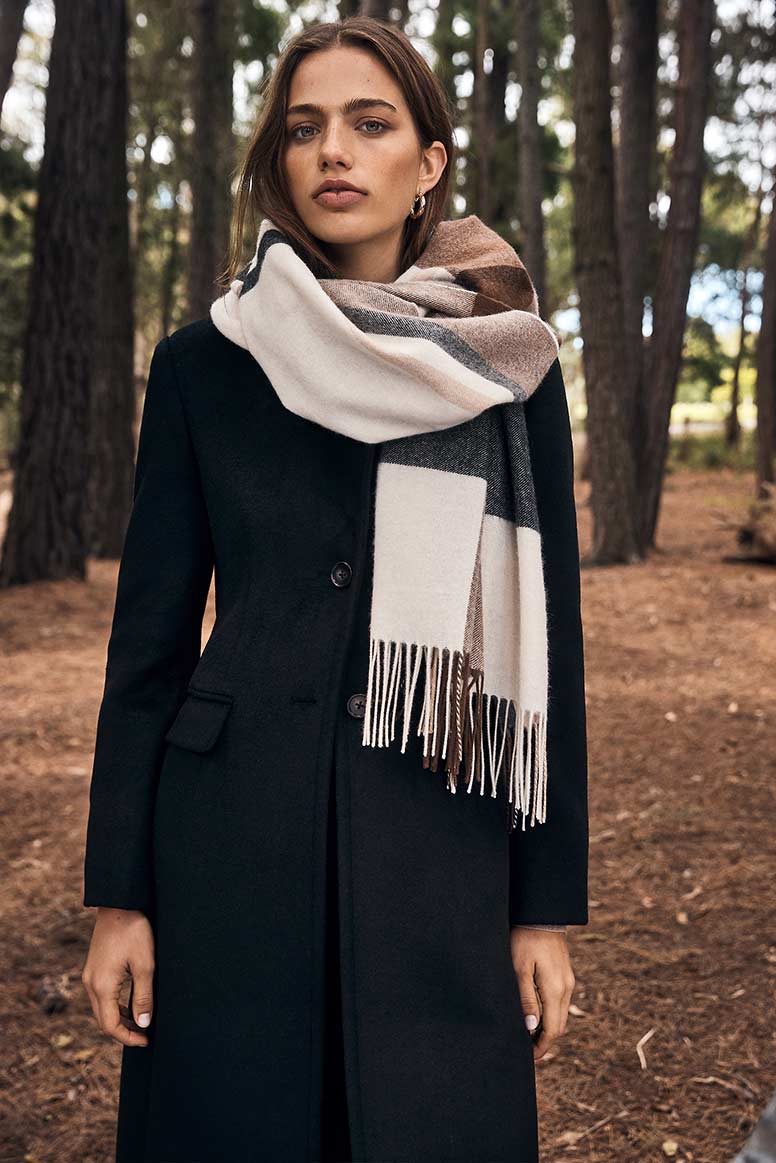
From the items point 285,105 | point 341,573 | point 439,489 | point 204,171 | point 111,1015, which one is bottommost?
point 111,1015

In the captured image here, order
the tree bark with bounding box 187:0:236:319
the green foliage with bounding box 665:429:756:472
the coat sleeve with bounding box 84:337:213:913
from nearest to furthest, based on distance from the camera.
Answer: the coat sleeve with bounding box 84:337:213:913, the tree bark with bounding box 187:0:236:319, the green foliage with bounding box 665:429:756:472

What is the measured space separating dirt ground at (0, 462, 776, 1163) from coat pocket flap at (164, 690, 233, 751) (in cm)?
179

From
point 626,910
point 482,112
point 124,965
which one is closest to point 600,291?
point 482,112

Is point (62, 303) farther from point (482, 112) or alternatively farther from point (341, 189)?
point (482, 112)

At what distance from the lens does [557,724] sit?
174cm

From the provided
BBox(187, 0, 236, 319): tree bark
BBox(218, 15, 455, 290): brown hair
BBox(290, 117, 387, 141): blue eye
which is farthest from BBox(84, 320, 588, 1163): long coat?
BBox(187, 0, 236, 319): tree bark

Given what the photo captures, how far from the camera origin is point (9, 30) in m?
9.65

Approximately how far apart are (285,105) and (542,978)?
1.43 metres

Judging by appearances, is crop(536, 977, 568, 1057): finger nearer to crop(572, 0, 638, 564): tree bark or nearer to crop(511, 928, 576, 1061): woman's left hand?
crop(511, 928, 576, 1061): woman's left hand

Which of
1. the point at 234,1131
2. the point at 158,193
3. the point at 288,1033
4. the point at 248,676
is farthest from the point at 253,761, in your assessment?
the point at 158,193

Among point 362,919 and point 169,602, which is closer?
point 362,919

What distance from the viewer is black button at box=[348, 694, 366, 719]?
5.43 feet

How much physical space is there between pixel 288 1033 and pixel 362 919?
0.65ft

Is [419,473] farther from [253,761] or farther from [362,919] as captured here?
[362,919]
